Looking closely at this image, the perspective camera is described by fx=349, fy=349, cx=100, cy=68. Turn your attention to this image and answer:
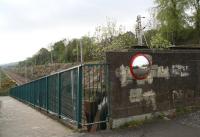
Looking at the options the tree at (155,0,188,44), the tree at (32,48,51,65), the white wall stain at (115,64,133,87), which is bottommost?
the white wall stain at (115,64,133,87)

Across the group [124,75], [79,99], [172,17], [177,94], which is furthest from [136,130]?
[172,17]

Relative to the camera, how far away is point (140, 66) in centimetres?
868

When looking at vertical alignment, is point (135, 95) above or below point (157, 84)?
below

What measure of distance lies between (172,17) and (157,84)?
3178 centimetres

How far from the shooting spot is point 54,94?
1205 cm

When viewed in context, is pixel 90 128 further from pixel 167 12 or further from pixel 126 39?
pixel 167 12

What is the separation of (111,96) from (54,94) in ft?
14.0

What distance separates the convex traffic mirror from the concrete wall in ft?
0.36

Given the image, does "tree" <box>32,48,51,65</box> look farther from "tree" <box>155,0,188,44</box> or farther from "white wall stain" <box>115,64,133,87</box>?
"white wall stain" <box>115,64,133,87</box>

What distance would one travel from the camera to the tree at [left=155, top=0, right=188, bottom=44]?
38.6 metres


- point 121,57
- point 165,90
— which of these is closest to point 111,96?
point 121,57

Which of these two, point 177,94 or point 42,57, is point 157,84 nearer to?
point 177,94

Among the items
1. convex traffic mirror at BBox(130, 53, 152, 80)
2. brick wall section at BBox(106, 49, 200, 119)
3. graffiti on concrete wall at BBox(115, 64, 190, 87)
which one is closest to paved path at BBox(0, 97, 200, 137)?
brick wall section at BBox(106, 49, 200, 119)

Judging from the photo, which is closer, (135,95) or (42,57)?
(135,95)
